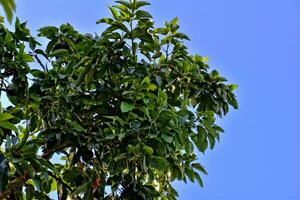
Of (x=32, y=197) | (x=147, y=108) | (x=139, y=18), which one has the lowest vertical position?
(x=32, y=197)

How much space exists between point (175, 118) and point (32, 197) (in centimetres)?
75

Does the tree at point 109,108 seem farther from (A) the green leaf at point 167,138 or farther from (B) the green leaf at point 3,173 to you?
(B) the green leaf at point 3,173

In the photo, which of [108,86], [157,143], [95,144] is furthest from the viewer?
[108,86]

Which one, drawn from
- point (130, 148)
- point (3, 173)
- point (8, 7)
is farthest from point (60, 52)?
point (8, 7)

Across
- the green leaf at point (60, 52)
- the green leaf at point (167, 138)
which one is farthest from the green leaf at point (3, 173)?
the green leaf at point (60, 52)

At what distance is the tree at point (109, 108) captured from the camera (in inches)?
79.2

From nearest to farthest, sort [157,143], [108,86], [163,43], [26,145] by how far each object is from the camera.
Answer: [26,145] → [157,143] → [108,86] → [163,43]

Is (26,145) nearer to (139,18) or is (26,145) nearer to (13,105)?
(13,105)

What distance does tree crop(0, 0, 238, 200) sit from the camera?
2.01 m

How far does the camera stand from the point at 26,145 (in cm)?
171

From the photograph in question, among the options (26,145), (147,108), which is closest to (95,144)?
(147,108)

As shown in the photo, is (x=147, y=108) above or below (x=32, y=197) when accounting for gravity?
above

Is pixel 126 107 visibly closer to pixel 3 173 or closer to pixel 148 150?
pixel 148 150

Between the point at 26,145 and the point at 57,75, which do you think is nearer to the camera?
the point at 26,145
